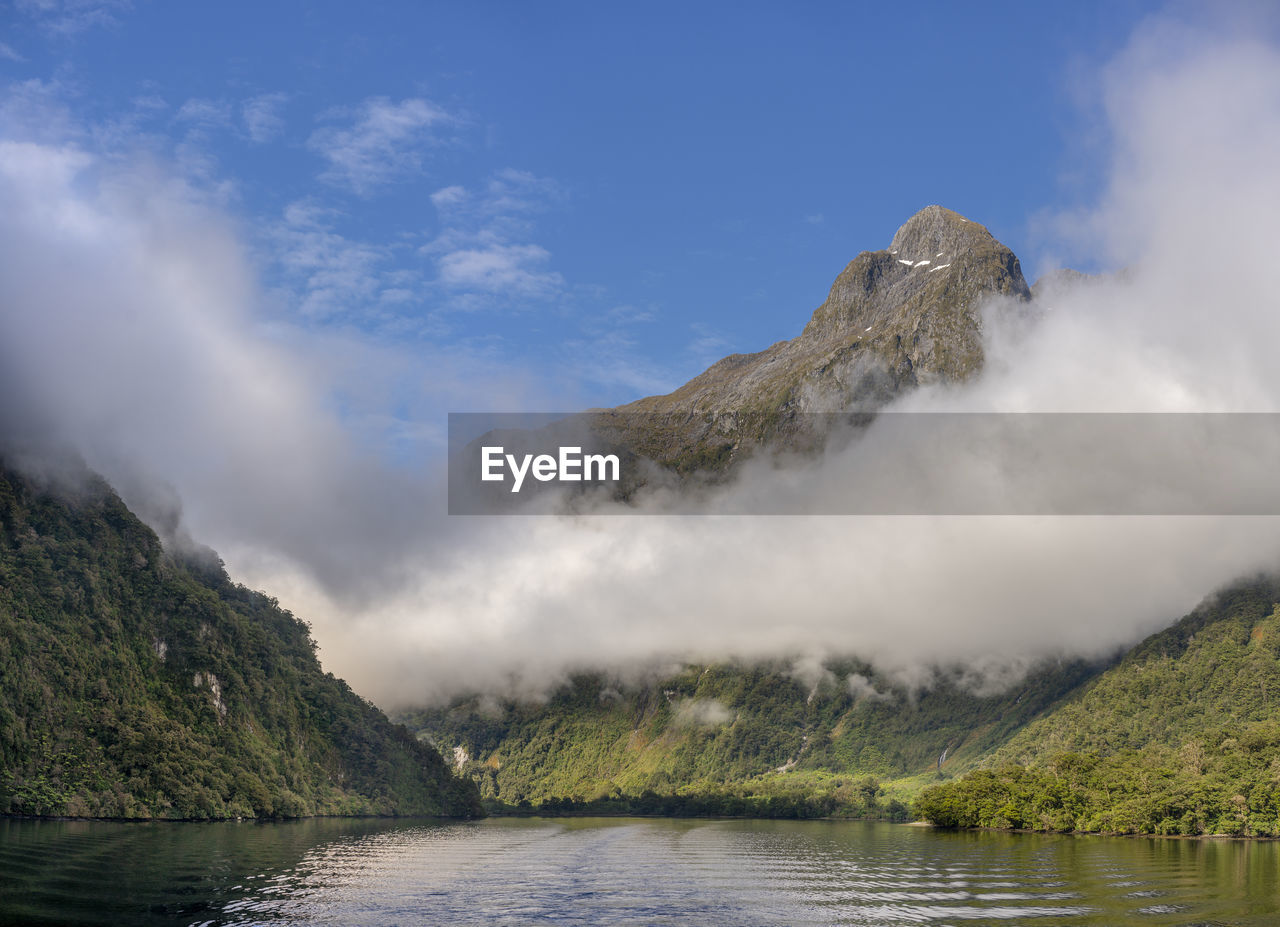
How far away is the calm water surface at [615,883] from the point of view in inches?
2479

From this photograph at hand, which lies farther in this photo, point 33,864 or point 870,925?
point 33,864

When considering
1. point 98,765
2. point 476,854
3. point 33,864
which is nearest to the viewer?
point 33,864

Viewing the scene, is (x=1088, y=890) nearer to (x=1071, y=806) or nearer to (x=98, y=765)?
(x=1071, y=806)

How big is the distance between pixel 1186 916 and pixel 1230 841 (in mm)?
95655

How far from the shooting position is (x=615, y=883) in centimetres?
8788

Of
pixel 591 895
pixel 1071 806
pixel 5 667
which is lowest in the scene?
pixel 1071 806

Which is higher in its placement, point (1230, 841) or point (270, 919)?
point (270, 919)

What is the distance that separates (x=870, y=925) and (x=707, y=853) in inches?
2870

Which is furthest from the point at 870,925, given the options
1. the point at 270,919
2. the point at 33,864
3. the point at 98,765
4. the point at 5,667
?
the point at 5,667

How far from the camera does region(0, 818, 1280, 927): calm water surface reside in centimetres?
6297

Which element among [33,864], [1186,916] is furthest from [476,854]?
[1186,916]

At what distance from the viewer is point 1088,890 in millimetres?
78250

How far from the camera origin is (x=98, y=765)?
635ft

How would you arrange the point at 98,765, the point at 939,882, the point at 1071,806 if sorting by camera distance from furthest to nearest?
1. the point at 98,765
2. the point at 1071,806
3. the point at 939,882
